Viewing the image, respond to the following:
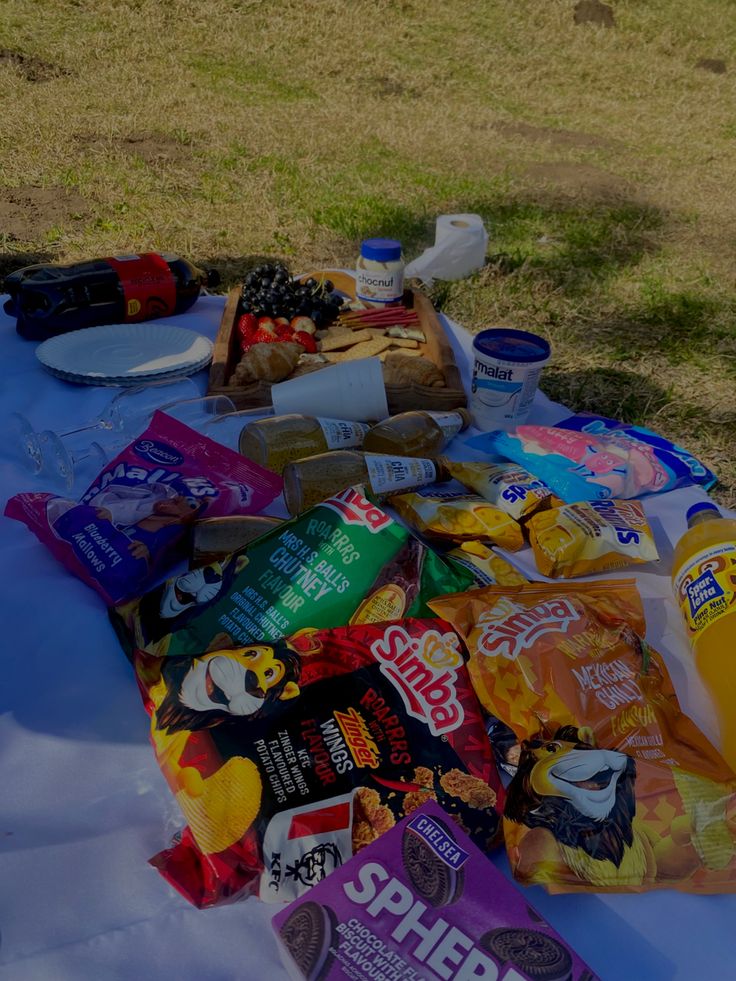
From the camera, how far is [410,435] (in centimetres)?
156

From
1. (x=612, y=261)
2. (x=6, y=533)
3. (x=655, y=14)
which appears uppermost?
(x=655, y=14)

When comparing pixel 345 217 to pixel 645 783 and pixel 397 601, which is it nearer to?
pixel 397 601

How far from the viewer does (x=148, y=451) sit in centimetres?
138

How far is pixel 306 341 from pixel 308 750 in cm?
130

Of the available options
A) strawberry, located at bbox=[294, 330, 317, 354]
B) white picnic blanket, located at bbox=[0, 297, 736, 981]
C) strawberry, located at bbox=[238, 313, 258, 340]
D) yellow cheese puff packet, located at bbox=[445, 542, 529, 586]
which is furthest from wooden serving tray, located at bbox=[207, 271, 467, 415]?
white picnic blanket, located at bbox=[0, 297, 736, 981]

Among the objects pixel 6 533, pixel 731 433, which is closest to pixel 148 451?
pixel 6 533

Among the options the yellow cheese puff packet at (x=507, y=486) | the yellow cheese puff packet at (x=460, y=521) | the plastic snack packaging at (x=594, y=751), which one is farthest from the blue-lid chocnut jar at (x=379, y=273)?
the plastic snack packaging at (x=594, y=751)

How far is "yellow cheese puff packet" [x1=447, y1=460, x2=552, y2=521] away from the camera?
1379 mm

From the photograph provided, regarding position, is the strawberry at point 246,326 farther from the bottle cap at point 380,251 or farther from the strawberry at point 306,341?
the bottle cap at point 380,251

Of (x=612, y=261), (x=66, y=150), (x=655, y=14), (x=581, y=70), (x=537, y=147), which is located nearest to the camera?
(x=612, y=261)

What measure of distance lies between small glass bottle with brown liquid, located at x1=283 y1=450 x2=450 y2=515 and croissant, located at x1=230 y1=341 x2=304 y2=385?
416 mm

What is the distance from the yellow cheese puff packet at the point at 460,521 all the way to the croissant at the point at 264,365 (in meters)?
0.55

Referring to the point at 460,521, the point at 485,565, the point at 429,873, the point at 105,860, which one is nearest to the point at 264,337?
the point at 460,521

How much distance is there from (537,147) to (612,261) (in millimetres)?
2310
